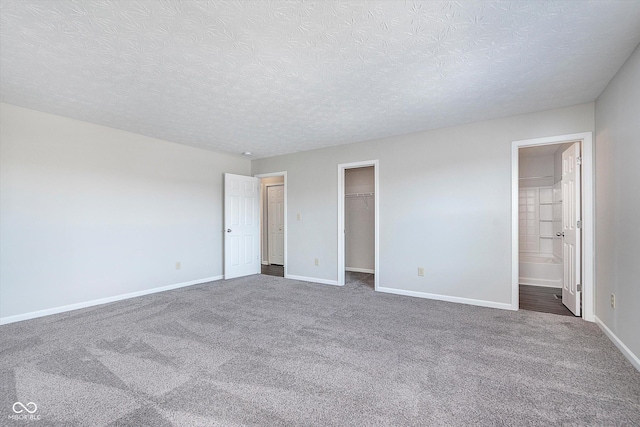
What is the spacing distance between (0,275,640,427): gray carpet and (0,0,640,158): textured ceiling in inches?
93.8

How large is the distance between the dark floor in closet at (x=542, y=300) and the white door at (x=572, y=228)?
0.11 meters

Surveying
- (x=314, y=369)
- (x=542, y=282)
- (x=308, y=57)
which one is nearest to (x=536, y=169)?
(x=542, y=282)

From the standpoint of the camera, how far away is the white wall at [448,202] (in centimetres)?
362

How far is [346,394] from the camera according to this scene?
188cm

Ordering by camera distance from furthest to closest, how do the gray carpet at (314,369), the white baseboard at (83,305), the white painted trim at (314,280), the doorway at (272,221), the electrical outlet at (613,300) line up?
the doorway at (272,221), the white painted trim at (314,280), the white baseboard at (83,305), the electrical outlet at (613,300), the gray carpet at (314,369)

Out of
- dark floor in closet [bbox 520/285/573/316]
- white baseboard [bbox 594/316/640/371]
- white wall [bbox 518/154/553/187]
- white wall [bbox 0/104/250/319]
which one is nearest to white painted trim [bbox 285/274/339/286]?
white wall [bbox 0/104/250/319]

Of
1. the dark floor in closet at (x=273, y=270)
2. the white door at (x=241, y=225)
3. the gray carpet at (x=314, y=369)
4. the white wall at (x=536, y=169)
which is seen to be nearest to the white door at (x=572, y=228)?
the gray carpet at (x=314, y=369)

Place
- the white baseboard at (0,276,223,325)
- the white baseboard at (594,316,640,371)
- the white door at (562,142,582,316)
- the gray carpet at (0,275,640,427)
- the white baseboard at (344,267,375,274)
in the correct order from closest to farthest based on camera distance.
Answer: the gray carpet at (0,275,640,427)
the white baseboard at (594,316,640,371)
the white baseboard at (0,276,223,325)
the white door at (562,142,582,316)
the white baseboard at (344,267,375,274)

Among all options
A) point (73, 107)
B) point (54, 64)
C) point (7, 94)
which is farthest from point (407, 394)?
point (7, 94)

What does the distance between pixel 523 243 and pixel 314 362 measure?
16.6 ft

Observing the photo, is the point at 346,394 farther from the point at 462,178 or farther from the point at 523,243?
the point at 523,243

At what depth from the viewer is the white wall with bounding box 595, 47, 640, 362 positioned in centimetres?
221

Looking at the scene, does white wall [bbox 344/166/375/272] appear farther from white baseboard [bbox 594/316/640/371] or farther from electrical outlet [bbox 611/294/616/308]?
electrical outlet [bbox 611/294/616/308]

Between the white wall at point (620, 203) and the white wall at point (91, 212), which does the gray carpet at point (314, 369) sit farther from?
the white wall at point (91, 212)
